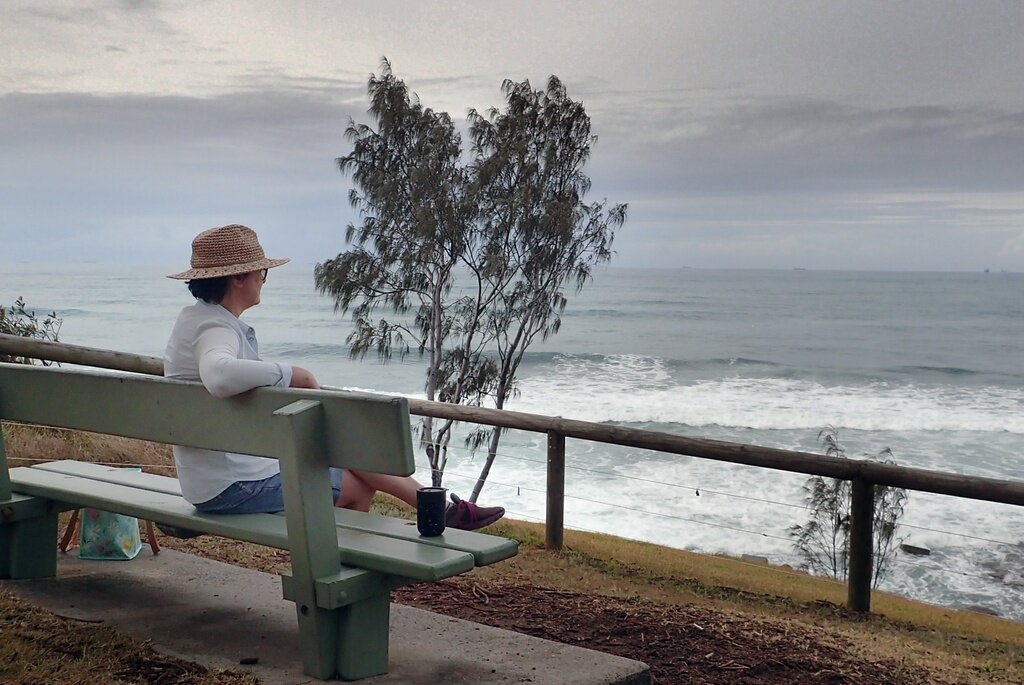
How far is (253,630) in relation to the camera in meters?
2.94

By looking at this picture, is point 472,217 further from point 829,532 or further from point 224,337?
point 224,337

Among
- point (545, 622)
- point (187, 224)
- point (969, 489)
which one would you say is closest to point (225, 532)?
point (545, 622)

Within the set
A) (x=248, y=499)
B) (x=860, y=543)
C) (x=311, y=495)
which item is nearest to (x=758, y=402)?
(x=860, y=543)

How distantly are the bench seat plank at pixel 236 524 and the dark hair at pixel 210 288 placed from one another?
0.62m

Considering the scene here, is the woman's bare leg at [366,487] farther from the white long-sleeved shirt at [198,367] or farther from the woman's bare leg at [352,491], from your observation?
the white long-sleeved shirt at [198,367]

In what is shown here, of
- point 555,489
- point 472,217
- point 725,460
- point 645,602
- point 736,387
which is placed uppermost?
point 472,217

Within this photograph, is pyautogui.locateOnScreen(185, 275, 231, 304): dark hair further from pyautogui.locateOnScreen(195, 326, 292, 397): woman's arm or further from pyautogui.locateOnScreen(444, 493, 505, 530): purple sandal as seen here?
pyautogui.locateOnScreen(444, 493, 505, 530): purple sandal

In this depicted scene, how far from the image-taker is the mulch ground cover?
312cm

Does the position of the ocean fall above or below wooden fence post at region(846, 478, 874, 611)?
below

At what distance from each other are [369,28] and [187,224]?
104 feet

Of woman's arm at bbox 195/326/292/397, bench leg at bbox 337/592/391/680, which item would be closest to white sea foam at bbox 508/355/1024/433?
bench leg at bbox 337/592/391/680

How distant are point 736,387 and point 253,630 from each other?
108 feet

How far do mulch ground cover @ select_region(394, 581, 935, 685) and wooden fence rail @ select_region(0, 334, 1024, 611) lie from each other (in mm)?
840

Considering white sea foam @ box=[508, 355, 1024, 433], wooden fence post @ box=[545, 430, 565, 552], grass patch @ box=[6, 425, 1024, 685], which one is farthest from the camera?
white sea foam @ box=[508, 355, 1024, 433]
